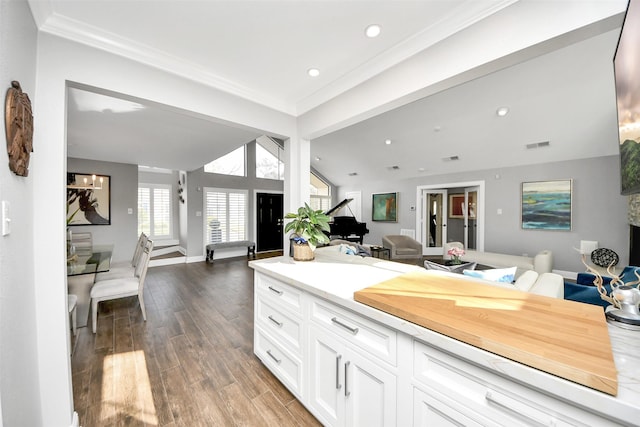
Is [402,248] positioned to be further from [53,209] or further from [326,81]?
[53,209]

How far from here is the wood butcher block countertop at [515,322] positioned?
68cm

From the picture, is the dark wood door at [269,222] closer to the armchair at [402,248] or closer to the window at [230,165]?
the window at [230,165]

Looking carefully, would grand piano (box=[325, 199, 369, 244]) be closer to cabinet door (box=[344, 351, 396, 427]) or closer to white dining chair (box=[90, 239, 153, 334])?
white dining chair (box=[90, 239, 153, 334])

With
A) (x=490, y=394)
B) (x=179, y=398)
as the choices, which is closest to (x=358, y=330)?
(x=490, y=394)

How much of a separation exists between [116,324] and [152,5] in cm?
324

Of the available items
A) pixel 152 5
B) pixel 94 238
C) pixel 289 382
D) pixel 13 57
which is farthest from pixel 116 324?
pixel 94 238

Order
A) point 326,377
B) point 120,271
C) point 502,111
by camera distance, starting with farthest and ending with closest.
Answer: point 502,111
point 120,271
point 326,377

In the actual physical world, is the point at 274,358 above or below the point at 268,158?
below

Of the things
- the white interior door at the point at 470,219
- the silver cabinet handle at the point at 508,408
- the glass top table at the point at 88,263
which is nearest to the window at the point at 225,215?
the glass top table at the point at 88,263

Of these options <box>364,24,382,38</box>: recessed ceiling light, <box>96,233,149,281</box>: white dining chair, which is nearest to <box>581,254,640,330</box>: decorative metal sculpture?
<box>364,24,382,38</box>: recessed ceiling light

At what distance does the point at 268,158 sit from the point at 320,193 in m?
2.42

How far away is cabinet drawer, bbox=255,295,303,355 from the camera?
166 cm

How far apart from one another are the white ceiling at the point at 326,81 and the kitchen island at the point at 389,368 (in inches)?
63.0

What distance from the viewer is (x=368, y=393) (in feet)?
3.92
